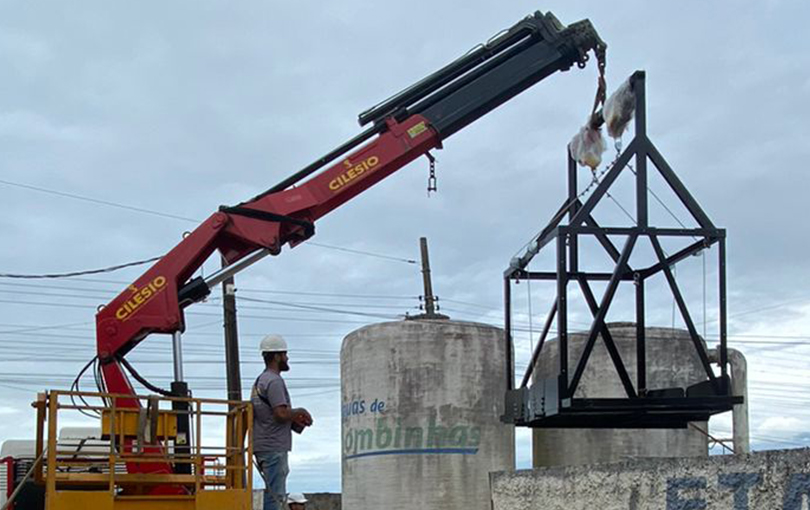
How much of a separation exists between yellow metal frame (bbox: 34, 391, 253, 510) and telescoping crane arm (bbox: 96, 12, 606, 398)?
1068 millimetres

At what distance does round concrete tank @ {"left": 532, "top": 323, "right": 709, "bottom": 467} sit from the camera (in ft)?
55.0

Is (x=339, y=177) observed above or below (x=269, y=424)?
above

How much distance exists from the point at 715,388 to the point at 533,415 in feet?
5.26

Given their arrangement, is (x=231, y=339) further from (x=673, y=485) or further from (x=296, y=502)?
(x=673, y=485)

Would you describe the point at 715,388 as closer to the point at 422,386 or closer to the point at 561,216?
the point at 561,216

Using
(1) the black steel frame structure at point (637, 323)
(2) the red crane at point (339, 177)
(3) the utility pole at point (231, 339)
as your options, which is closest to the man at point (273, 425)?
(2) the red crane at point (339, 177)

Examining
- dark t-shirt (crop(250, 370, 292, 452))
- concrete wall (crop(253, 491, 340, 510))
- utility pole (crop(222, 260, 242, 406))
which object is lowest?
concrete wall (crop(253, 491, 340, 510))

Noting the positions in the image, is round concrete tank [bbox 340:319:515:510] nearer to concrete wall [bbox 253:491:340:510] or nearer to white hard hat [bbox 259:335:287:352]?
concrete wall [bbox 253:491:340:510]

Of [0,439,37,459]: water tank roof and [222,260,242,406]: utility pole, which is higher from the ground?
[222,260,242,406]: utility pole

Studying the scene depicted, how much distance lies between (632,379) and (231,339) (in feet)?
23.1

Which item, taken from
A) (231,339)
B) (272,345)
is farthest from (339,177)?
(231,339)

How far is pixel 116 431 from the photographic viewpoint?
8.70 metres

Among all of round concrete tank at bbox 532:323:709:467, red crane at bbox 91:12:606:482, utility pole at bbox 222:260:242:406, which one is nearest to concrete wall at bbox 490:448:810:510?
red crane at bbox 91:12:606:482

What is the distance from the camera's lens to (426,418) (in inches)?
664
